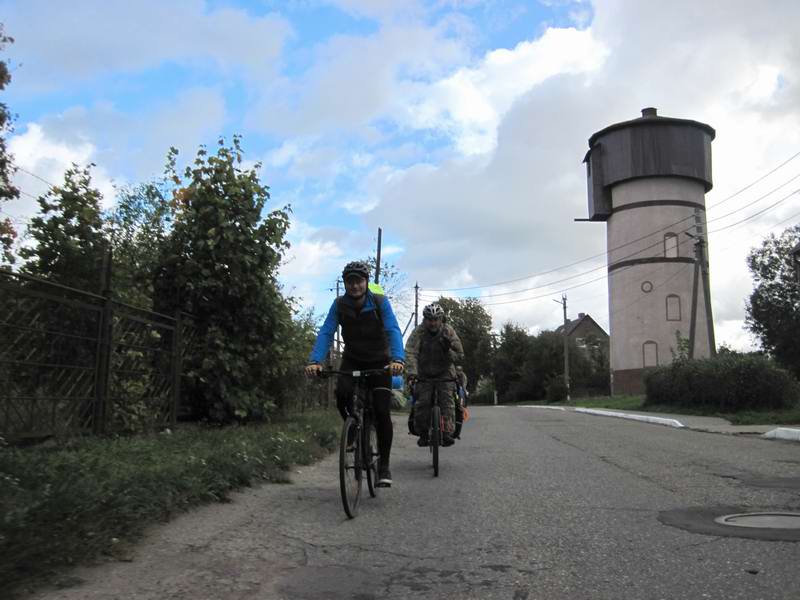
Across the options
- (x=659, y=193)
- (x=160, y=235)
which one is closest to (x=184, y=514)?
(x=160, y=235)

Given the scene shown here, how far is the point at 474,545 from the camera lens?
4203 millimetres

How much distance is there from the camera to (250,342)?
9945 mm

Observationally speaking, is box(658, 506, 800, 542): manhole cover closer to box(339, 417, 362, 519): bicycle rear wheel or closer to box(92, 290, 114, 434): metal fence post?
box(339, 417, 362, 519): bicycle rear wheel

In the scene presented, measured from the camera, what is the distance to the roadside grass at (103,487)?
3268 mm

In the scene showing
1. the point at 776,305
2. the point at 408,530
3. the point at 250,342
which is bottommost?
the point at 408,530

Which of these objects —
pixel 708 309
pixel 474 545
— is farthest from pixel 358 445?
pixel 708 309

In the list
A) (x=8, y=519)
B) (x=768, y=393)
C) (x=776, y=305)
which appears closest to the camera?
(x=8, y=519)

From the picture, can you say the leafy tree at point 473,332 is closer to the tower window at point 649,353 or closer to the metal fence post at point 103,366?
the tower window at point 649,353

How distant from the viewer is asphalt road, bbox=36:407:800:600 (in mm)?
3355

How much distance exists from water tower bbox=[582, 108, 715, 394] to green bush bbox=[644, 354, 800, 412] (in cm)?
2615

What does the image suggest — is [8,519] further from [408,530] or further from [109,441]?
[109,441]

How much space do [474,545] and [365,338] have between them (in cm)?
201

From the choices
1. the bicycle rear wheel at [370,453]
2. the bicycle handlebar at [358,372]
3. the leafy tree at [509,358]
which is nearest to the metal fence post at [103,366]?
the bicycle handlebar at [358,372]

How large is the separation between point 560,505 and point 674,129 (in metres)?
50.1
